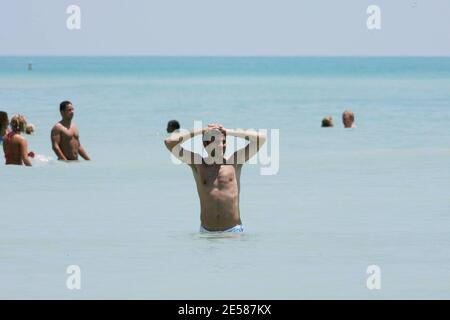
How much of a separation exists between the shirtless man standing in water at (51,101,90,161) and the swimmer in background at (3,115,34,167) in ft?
1.48

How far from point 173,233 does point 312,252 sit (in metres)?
1.66

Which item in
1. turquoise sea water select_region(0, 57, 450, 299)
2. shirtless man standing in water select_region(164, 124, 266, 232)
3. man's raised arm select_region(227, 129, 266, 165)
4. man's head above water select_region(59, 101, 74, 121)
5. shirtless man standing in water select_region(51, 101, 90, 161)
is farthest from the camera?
shirtless man standing in water select_region(51, 101, 90, 161)

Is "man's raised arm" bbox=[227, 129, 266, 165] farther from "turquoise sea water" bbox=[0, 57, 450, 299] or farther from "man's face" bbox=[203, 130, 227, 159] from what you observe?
"turquoise sea water" bbox=[0, 57, 450, 299]

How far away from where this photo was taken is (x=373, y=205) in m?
15.3

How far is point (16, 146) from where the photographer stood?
18.5 meters

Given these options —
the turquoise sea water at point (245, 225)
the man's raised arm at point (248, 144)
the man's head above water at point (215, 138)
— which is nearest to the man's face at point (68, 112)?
the turquoise sea water at point (245, 225)

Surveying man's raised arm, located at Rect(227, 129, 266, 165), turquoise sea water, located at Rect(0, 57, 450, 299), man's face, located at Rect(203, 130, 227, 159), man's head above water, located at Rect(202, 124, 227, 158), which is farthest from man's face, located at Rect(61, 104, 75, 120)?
man's head above water, located at Rect(202, 124, 227, 158)

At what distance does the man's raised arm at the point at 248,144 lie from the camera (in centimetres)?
1148

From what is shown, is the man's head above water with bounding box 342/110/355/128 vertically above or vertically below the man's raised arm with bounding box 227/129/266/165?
above

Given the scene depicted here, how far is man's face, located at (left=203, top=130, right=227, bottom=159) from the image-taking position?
11234 millimetres

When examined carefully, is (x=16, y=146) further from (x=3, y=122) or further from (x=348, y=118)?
(x=348, y=118)

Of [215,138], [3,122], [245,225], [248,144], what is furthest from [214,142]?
[3,122]
